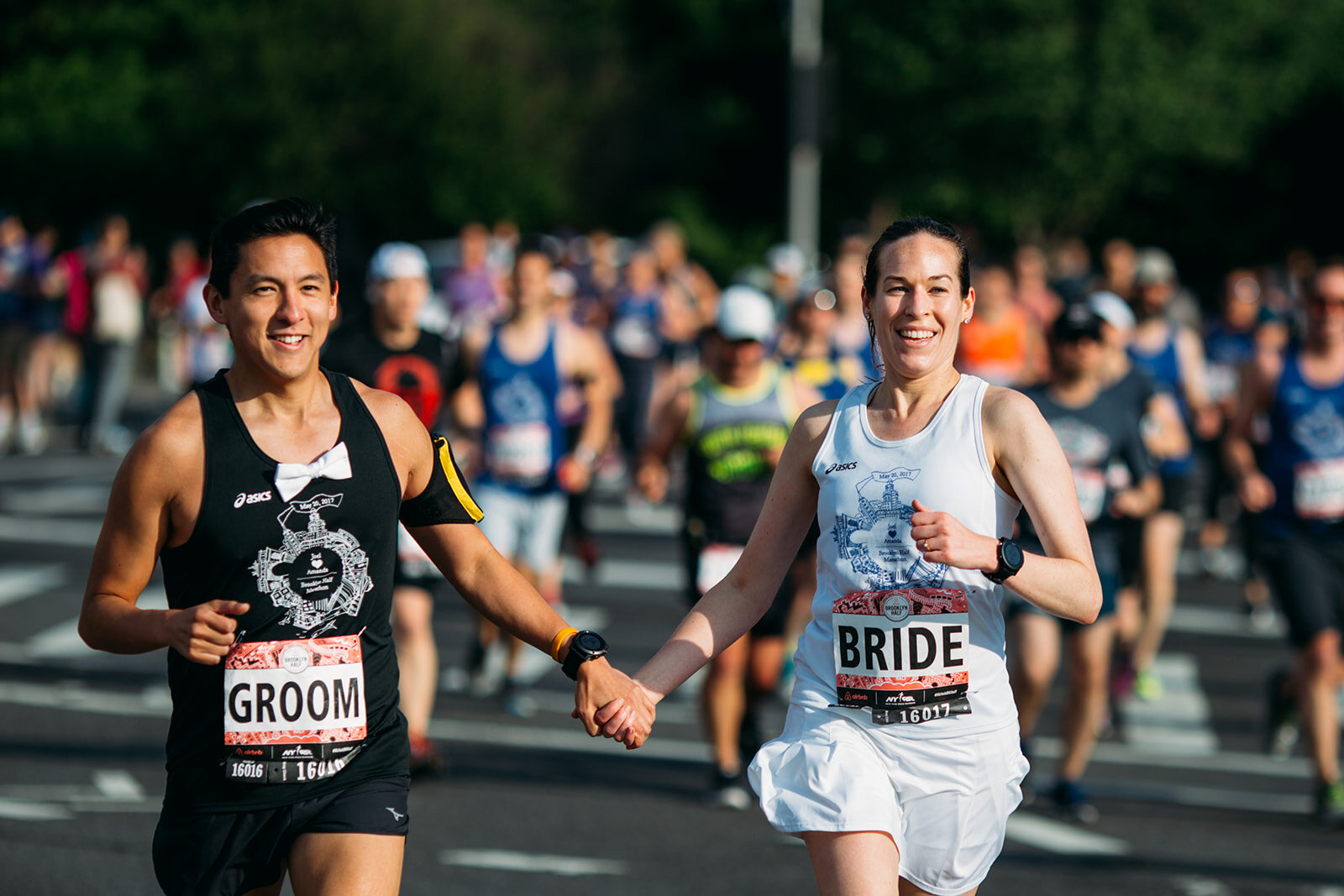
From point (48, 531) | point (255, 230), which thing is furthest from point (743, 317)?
point (48, 531)

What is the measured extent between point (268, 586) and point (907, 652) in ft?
4.48

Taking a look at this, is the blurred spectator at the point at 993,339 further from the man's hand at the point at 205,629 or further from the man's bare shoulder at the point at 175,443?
the man's hand at the point at 205,629

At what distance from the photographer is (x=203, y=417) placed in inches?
141

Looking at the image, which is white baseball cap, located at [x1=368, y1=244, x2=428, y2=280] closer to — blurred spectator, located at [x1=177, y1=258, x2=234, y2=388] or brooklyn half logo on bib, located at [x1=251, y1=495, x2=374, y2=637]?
brooklyn half logo on bib, located at [x1=251, y1=495, x2=374, y2=637]

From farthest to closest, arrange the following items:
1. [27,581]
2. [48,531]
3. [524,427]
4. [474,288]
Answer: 1. [474,288]
2. [48,531]
3. [27,581]
4. [524,427]

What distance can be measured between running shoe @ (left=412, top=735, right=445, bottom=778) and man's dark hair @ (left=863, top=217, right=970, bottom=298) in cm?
396

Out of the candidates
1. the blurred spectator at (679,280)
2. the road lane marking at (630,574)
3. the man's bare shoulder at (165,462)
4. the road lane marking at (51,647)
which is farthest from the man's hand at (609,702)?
the blurred spectator at (679,280)

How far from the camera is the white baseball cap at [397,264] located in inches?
298

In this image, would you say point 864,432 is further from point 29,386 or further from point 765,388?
point 29,386

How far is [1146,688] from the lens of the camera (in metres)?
9.29

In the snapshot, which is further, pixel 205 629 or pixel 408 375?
pixel 408 375

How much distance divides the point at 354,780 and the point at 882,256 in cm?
162

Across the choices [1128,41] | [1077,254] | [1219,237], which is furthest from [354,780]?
[1219,237]

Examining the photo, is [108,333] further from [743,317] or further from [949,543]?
[949,543]
